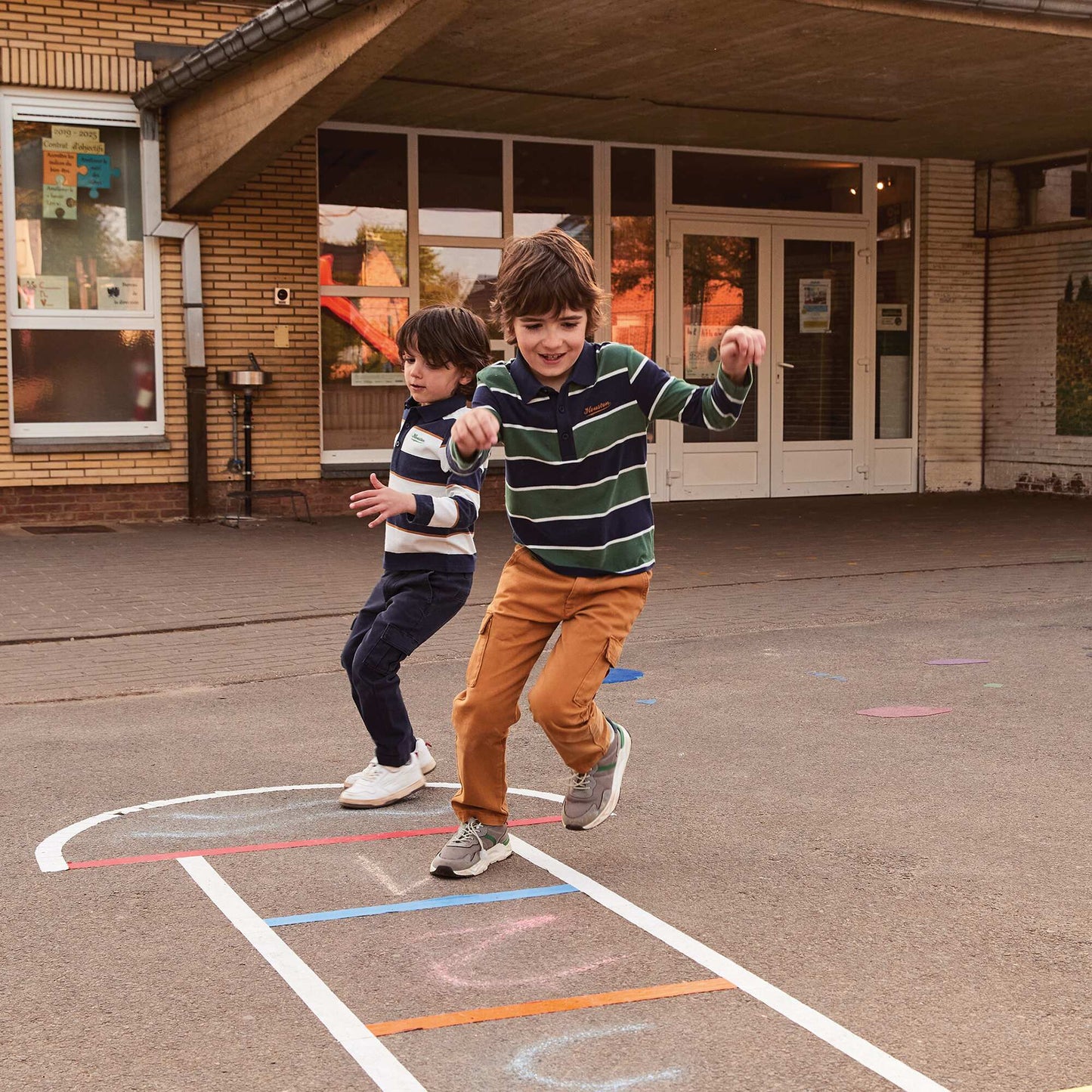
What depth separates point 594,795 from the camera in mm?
4434

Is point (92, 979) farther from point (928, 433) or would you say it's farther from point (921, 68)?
point (928, 433)

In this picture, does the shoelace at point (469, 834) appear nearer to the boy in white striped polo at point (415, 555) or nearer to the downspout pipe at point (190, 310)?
the boy in white striped polo at point (415, 555)

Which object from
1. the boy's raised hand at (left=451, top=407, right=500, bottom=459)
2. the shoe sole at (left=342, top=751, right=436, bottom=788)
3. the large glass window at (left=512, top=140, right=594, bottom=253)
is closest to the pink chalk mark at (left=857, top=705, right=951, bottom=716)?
the shoe sole at (left=342, top=751, right=436, bottom=788)

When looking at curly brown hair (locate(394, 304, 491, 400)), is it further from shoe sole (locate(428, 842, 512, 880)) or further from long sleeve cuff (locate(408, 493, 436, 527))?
shoe sole (locate(428, 842, 512, 880))

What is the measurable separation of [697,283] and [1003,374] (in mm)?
4340

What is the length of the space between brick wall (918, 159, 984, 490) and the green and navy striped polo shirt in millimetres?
15004

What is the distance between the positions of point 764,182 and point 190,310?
6.88m

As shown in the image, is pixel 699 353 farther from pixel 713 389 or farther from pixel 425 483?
pixel 713 389

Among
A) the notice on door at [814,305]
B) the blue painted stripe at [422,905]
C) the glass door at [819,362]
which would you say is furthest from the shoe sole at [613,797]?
the notice on door at [814,305]

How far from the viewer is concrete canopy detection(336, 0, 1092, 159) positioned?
37.2ft

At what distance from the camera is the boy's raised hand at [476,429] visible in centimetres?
389

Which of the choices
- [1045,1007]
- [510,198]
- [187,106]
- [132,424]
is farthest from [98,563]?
[1045,1007]

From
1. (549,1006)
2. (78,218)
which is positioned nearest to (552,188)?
(78,218)

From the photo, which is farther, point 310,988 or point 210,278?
point 210,278
